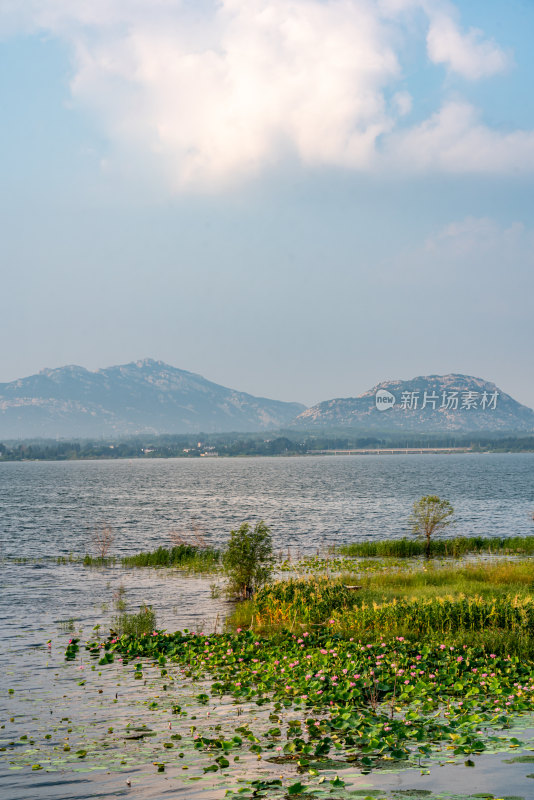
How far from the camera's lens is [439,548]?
51.7 metres

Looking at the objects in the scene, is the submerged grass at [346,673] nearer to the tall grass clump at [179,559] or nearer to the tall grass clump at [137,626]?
the tall grass clump at [137,626]

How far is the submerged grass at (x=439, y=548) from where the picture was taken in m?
50.2

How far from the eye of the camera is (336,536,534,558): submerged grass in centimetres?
5022

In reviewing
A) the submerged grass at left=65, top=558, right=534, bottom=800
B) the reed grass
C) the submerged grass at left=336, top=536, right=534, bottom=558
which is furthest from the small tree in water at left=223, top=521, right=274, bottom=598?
the submerged grass at left=336, top=536, right=534, bottom=558

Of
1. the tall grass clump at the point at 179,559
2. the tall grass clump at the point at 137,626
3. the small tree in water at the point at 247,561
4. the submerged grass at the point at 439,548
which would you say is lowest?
the tall grass clump at the point at 179,559

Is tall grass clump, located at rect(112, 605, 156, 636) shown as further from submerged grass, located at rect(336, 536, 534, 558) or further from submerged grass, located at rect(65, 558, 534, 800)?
submerged grass, located at rect(336, 536, 534, 558)

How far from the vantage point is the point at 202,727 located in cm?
1417

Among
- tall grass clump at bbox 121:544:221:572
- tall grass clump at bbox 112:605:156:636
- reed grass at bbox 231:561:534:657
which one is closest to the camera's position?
reed grass at bbox 231:561:534:657

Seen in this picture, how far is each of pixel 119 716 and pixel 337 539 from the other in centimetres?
4865

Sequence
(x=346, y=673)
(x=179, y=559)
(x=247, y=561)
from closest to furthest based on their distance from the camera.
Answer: (x=346, y=673)
(x=247, y=561)
(x=179, y=559)

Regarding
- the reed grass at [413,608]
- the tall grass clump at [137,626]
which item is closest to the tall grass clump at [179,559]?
the reed grass at [413,608]

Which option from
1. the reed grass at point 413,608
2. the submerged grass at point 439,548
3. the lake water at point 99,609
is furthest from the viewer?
the submerged grass at point 439,548

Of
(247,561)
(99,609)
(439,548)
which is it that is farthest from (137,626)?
(439,548)

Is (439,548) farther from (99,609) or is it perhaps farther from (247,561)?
(99,609)
